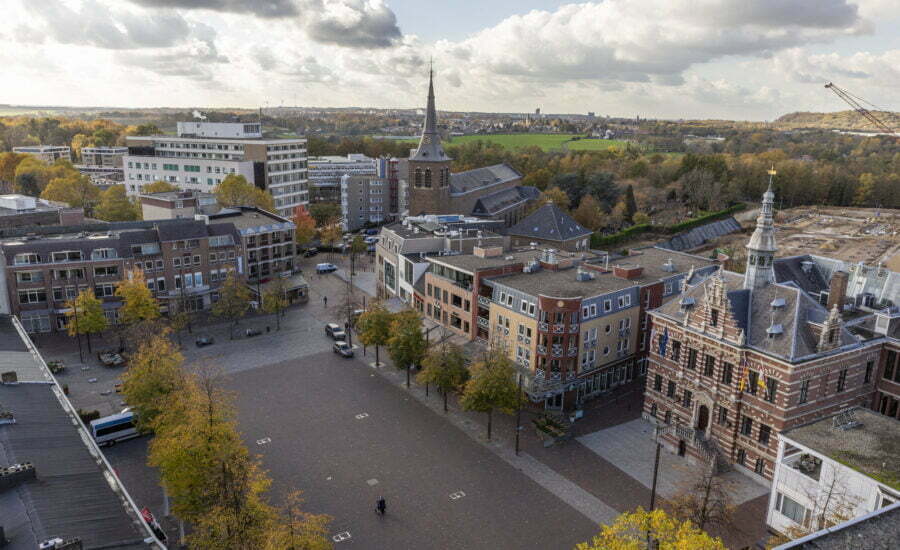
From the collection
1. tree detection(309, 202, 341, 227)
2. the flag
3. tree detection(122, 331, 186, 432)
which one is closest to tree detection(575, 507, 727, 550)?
the flag

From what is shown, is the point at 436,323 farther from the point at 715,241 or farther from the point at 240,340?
the point at 715,241

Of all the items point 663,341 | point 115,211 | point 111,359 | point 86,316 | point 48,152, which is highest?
point 48,152

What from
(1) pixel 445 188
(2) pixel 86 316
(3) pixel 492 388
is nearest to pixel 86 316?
(2) pixel 86 316

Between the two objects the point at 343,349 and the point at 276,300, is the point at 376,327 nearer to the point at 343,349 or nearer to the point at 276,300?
the point at 343,349

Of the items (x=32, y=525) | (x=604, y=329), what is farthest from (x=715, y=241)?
(x=32, y=525)

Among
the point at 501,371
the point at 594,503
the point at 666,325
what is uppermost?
the point at 666,325
